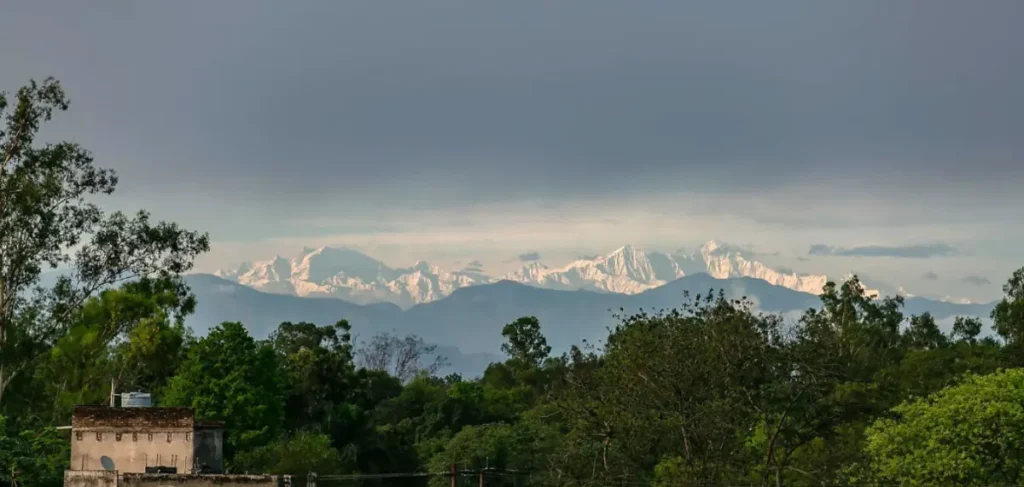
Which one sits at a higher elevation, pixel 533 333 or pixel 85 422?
pixel 533 333

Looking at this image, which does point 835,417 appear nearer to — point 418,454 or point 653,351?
point 653,351

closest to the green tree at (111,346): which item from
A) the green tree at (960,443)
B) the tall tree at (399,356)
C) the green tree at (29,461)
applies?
the green tree at (29,461)

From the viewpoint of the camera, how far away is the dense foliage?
148ft

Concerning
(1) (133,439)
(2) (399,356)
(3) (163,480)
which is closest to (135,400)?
(1) (133,439)

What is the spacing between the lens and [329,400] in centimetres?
8181

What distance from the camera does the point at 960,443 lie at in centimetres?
4309

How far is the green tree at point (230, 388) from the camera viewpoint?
6069cm

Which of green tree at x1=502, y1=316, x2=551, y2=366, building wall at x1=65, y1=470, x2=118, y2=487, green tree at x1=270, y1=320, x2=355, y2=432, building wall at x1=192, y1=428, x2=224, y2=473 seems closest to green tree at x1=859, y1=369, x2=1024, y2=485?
building wall at x1=192, y1=428, x2=224, y2=473

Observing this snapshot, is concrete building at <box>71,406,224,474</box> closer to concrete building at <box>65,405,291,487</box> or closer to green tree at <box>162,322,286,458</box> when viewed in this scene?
concrete building at <box>65,405,291,487</box>

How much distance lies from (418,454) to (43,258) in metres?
33.2

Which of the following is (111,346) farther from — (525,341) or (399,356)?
(399,356)

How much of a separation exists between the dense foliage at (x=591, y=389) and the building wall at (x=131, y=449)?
408 cm

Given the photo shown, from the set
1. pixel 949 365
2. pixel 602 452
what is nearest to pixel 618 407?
pixel 602 452

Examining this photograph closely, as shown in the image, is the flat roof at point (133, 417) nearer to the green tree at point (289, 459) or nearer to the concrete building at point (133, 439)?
the concrete building at point (133, 439)
